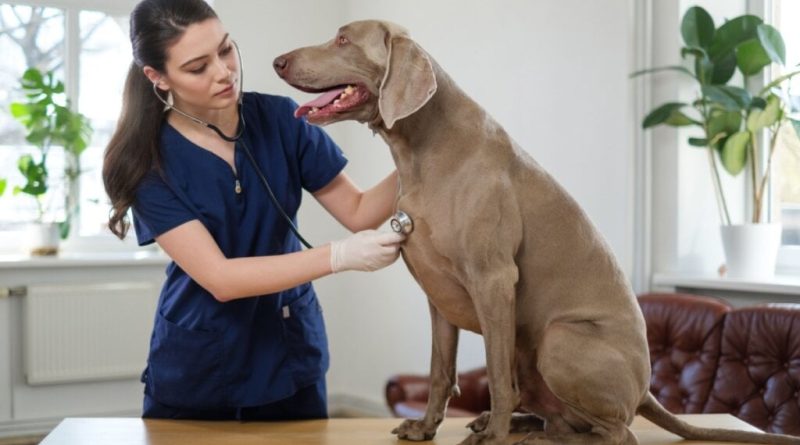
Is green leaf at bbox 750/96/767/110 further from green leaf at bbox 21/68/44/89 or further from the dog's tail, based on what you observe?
green leaf at bbox 21/68/44/89

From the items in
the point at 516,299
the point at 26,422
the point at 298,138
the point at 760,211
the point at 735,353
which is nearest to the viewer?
the point at 516,299

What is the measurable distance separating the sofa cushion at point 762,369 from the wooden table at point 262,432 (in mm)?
928

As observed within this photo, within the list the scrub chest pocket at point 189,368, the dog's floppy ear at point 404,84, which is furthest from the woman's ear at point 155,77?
the dog's floppy ear at point 404,84

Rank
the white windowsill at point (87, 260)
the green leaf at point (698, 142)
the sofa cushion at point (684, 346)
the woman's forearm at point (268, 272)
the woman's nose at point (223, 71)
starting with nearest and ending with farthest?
1. the woman's forearm at point (268, 272)
2. the woman's nose at point (223, 71)
3. the sofa cushion at point (684, 346)
4. the green leaf at point (698, 142)
5. the white windowsill at point (87, 260)

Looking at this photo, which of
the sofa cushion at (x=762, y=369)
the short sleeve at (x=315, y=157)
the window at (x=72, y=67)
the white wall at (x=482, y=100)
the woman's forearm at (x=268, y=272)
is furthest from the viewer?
the window at (x=72, y=67)

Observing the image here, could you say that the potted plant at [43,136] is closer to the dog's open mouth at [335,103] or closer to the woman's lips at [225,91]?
the woman's lips at [225,91]

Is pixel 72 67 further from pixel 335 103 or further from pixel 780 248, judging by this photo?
pixel 335 103

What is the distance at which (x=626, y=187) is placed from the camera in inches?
148

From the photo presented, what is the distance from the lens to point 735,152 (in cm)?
351

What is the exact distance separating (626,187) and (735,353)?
88 cm

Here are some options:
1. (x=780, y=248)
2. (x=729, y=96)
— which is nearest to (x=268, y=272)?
(x=729, y=96)

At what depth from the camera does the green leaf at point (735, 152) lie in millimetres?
3492

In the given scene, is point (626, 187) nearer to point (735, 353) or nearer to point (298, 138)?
point (735, 353)

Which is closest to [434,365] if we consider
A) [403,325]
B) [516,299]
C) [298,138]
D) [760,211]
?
[516,299]
